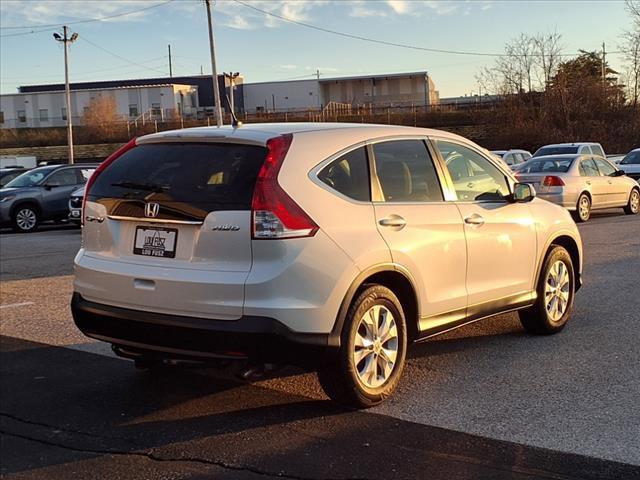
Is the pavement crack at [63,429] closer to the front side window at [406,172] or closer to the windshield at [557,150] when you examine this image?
the front side window at [406,172]

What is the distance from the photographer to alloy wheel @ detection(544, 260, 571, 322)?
253 inches

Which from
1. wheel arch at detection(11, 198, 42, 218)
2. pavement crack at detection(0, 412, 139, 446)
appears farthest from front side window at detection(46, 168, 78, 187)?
pavement crack at detection(0, 412, 139, 446)

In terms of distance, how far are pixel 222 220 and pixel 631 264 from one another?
7.55 meters

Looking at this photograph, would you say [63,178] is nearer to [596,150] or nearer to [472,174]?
[472,174]

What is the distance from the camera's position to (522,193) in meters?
6.07

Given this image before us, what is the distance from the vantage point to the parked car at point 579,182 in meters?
16.2

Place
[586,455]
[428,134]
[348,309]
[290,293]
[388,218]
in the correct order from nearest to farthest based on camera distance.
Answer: [586,455], [290,293], [348,309], [388,218], [428,134]

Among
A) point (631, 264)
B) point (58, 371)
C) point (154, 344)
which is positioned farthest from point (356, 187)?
point (631, 264)

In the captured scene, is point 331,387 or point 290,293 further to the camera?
point 331,387

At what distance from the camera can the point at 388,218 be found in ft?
15.8

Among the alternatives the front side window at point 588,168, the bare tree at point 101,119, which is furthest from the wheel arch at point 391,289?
the bare tree at point 101,119

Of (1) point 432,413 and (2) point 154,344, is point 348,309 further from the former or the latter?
(2) point 154,344

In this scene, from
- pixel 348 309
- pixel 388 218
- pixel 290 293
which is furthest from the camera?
pixel 388 218

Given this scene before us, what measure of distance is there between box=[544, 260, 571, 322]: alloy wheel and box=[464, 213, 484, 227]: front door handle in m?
1.17
